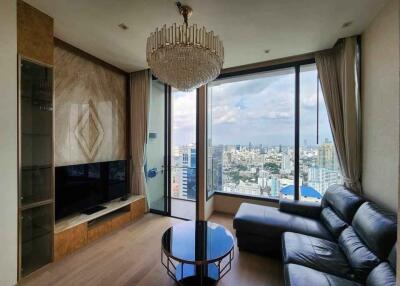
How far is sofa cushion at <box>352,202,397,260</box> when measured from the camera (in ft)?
4.70

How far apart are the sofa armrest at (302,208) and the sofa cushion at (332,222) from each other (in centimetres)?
13

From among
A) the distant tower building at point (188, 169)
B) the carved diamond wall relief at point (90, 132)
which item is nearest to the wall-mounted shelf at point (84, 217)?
the carved diamond wall relief at point (90, 132)

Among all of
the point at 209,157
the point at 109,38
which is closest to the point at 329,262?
the point at 209,157

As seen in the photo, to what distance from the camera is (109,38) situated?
2.60 meters

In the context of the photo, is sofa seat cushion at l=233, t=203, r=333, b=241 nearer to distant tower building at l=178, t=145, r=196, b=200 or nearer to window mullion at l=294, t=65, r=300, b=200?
window mullion at l=294, t=65, r=300, b=200

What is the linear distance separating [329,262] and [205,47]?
217 centimetres

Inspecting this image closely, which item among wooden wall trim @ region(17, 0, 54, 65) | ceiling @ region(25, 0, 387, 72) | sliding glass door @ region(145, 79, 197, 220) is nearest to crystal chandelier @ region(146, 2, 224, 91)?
ceiling @ region(25, 0, 387, 72)

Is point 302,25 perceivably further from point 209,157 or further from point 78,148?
point 78,148

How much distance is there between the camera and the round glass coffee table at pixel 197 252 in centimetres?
170

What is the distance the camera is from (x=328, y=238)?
82.7 inches

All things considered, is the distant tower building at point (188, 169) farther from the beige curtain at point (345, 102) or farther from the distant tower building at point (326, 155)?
the beige curtain at point (345, 102)

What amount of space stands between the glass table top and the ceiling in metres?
2.41

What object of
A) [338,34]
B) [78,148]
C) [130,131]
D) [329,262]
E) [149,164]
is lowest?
[329,262]

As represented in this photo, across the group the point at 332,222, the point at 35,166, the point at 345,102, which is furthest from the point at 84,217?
the point at 345,102
